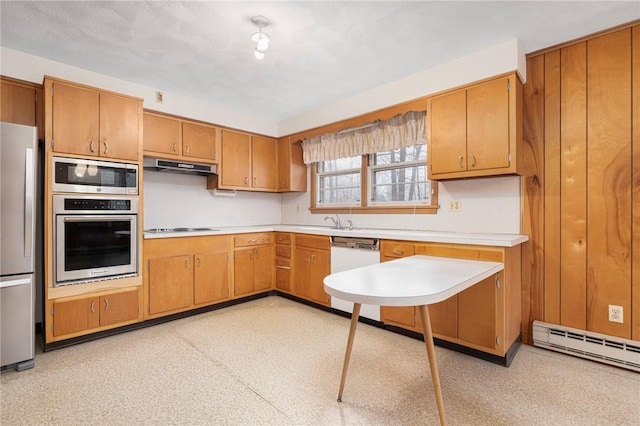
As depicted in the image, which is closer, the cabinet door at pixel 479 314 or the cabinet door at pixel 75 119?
the cabinet door at pixel 479 314

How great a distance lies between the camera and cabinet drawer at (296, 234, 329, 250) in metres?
3.67

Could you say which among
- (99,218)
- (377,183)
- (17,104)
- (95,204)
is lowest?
(99,218)

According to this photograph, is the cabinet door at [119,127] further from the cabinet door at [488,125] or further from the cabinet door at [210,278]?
the cabinet door at [488,125]

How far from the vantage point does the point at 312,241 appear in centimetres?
382

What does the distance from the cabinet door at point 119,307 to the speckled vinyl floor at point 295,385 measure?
0.19m

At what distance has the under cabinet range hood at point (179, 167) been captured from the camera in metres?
3.50

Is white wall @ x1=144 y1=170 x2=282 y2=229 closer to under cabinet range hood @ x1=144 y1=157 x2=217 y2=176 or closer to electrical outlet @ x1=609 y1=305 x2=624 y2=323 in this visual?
under cabinet range hood @ x1=144 y1=157 x2=217 y2=176

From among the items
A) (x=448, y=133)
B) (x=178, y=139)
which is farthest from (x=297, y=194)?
(x=448, y=133)

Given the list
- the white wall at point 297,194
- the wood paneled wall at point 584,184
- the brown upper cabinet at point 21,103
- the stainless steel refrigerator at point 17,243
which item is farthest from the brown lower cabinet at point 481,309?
the brown upper cabinet at point 21,103

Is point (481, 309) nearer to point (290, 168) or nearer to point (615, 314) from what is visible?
point (615, 314)

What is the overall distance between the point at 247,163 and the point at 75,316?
2.62m

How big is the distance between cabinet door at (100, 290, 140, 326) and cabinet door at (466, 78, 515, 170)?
341cm

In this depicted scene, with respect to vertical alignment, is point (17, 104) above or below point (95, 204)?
above

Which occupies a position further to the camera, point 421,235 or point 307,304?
point 307,304
